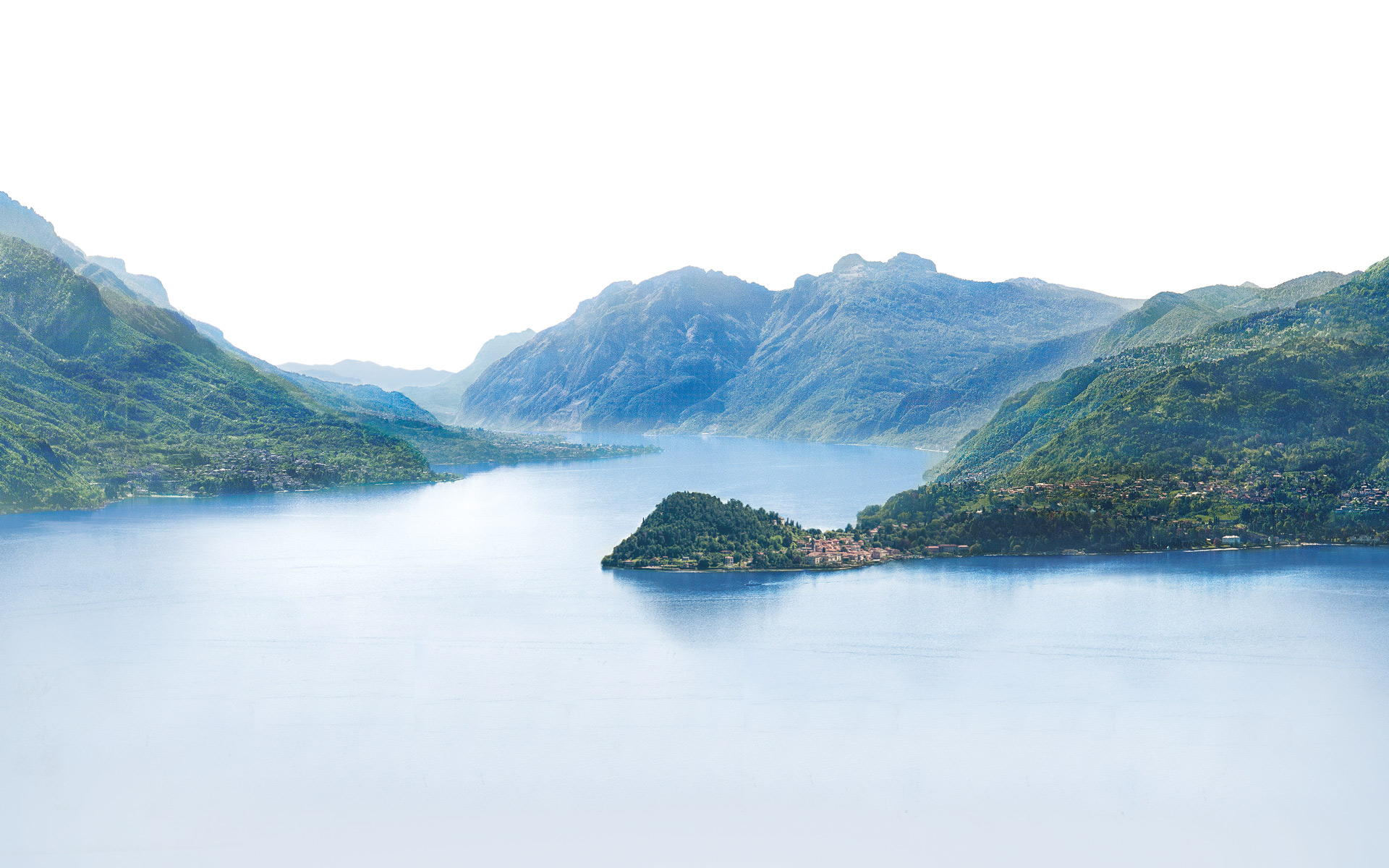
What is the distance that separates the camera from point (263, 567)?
77.1 m

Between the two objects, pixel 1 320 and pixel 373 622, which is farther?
pixel 1 320

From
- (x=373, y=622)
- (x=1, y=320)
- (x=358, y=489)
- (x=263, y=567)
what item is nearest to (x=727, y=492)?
(x=358, y=489)

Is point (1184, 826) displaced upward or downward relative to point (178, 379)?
downward

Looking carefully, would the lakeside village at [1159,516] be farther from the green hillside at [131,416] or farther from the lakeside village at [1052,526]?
the green hillside at [131,416]

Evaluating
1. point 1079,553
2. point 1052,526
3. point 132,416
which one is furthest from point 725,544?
point 132,416

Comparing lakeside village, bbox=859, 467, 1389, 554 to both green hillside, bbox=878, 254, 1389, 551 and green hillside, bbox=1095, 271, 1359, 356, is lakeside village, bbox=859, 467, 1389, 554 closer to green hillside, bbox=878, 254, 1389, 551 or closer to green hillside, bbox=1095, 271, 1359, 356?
green hillside, bbox=878, 254, 1389, 551

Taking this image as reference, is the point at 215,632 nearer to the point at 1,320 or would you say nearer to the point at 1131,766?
the point at 1131,766

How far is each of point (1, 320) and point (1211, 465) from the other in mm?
161921

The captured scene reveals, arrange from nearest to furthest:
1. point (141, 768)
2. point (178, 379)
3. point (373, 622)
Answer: point (141, 768)
point (373, 622)
point (178, 379)

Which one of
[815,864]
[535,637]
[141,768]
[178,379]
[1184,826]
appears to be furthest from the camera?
[178,379]

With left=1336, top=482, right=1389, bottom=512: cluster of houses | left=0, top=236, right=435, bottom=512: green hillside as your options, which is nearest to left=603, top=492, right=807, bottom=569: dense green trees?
left=1336, top=482, right=1389, bottom=512: cluster of houses

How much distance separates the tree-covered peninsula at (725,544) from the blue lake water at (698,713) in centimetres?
273

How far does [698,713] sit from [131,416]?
5070 inches

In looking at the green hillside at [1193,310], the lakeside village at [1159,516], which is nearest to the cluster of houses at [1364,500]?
the lakeside village at [1159,516]
